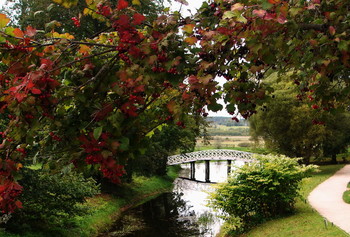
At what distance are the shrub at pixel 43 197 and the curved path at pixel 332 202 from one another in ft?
27.0

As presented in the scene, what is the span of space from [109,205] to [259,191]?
916 centimetres

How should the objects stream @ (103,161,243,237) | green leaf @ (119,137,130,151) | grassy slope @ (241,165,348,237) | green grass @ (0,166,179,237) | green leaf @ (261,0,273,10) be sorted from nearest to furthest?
1. green leaf @ (261,0,273,10)
2. green leaf @ (119,137,130,151)
3. grassy slope @ (241,165,348,237)
4. green grass @ (0,166,179,237)
5. stream @ (103,161,243,237)

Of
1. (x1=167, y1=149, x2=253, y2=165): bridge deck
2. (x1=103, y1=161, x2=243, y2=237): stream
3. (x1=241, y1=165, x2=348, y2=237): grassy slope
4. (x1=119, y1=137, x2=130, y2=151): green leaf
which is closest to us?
(x1=119, y1=137, x2=130, y2=151): green leaf

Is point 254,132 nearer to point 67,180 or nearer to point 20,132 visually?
point 67,180

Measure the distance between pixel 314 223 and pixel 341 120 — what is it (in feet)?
64.9

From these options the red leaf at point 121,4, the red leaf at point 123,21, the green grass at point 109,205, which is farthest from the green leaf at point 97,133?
the green grass at point 109,205

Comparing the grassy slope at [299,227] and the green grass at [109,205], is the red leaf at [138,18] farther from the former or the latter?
the green grass at [109,205]

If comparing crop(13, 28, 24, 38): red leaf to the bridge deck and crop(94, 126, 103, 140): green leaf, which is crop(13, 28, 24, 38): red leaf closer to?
crop(94, 126, 103, 140): green leaf

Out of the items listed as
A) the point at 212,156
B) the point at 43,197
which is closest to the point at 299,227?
the point at 43,197

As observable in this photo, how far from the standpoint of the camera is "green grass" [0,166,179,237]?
12634mm

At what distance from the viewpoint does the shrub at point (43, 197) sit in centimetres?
1007

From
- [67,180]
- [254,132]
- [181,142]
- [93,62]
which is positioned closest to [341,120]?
[254,132]

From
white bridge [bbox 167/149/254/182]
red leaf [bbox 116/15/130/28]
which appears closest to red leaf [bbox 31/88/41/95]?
red leaf [bbox 116/15/130/28]

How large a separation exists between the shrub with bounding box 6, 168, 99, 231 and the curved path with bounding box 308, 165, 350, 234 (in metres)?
8.24
